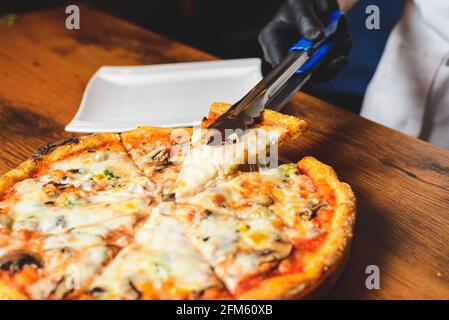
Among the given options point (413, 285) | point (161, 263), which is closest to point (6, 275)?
point (161, 263)

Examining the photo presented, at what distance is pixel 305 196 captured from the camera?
1227mm

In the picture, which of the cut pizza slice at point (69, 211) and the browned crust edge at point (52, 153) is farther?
the browned crust edge at point (52, 153)

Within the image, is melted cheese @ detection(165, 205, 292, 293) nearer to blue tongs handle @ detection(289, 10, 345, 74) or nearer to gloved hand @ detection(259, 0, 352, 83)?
blue tongs handle @ detection(289, 10, 345, 74)

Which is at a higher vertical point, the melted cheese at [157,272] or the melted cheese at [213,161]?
the melted cheese at [213,161]

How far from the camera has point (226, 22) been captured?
4.33 m

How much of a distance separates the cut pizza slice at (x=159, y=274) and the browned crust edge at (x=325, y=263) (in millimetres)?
73

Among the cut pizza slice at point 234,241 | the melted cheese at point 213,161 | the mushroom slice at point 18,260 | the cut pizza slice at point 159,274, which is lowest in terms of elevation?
the mushroom slice at point 18,260

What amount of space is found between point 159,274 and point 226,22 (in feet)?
11.7

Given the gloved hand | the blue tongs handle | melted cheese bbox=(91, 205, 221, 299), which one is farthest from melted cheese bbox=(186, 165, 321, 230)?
the gloved hand

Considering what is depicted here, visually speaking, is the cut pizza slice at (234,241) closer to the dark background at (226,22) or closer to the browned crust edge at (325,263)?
the browned crust edge at (325,263)

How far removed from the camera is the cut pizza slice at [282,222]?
1005 millimetres

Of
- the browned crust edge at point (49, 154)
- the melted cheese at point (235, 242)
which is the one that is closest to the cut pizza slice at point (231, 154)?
the melted cheese at point (235, 242)

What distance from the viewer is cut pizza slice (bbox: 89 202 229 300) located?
3.16 feet

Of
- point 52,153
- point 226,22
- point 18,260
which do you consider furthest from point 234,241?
point 226,22
